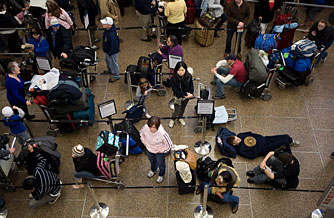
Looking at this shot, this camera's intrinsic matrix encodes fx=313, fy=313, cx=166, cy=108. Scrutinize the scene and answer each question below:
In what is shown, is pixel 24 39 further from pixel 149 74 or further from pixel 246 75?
pixel 246 75

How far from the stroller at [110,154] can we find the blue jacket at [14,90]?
7.05 feet

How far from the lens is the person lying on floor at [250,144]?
6.30 m

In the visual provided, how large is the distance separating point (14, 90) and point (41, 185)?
2225 mm

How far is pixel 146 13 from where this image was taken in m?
8.89

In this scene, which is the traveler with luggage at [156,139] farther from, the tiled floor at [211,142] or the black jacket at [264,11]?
the black jacket at [264,11]

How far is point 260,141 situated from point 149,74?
2932 mm

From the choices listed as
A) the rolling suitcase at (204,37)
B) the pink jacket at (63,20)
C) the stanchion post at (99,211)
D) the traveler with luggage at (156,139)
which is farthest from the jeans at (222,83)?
the pink jacket at (63,20)

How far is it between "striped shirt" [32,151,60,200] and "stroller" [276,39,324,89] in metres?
5.58

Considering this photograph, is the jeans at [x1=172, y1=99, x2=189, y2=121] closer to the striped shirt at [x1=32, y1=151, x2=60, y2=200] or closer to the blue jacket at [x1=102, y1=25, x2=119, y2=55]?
the blue jacket at [x1=102, y1=25, x2=119, y2=55]

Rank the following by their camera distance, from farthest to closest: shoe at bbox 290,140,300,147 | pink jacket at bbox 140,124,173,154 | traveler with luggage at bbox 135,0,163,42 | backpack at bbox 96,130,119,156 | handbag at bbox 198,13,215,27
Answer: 1. handbag at bbox 198,13,215,27
2. traveler with luggage at bbox 135,0,163,42
3. shoe at bbox 290,140,300,147
4. backpack at bbox 96,130,119,156
5. pink jacket at bbox 140,124,173,154

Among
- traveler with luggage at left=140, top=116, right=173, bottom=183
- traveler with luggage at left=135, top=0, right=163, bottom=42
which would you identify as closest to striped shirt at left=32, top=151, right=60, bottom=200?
traveler with luggage at left=140, top=116, right=173, bottom=183

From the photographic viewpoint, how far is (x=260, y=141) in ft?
20.9

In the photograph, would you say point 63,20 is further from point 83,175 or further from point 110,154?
point 83,175

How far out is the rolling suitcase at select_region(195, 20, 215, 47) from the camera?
9.04 metres
